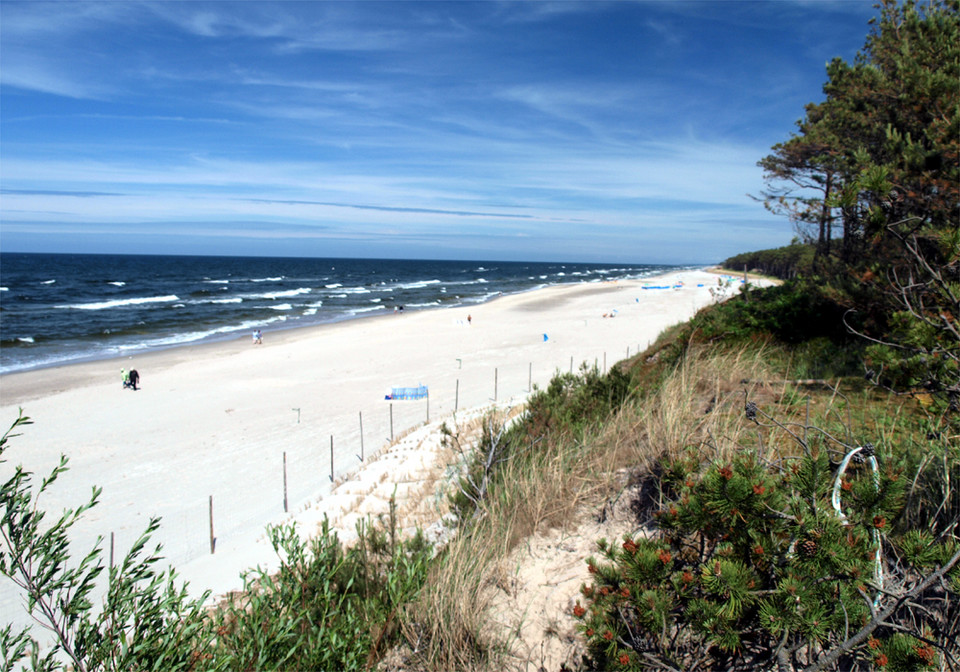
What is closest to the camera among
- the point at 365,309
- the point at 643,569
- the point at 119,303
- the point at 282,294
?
the point at 643,569

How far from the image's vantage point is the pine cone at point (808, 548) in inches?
73.9

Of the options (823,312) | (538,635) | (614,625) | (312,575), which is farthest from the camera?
(823,312)

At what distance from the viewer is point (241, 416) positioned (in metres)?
16.8

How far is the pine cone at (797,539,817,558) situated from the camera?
1876 mm

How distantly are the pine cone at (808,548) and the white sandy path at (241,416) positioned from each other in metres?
7.29

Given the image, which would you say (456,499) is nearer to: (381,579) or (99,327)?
(381,579)

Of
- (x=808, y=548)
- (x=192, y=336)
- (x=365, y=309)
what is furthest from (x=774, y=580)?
(x=365, y=309)

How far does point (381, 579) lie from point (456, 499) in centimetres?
187

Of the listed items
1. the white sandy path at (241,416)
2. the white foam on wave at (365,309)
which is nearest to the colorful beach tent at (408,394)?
the white sandy path at (241,416)

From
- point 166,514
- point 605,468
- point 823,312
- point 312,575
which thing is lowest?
point 166,514

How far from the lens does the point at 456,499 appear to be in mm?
5836

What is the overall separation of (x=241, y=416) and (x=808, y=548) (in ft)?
56.4

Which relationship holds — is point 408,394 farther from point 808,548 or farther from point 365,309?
point 365,309

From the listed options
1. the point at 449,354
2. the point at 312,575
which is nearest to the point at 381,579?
the point at 312,575
